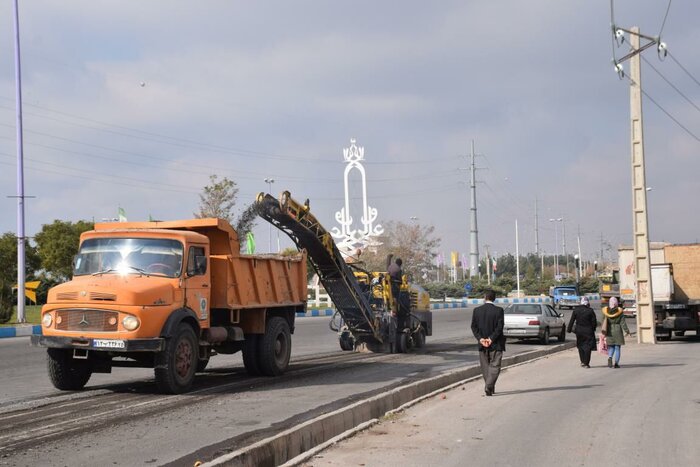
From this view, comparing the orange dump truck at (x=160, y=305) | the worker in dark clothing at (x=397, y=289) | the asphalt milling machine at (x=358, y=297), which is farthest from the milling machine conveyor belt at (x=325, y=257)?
the orange dump truck at (x=160, y=305)

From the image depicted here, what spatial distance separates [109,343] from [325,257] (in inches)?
307

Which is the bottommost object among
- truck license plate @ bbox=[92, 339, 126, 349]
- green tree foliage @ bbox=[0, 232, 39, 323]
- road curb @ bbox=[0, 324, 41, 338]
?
road curb @ bbox=[0, 324, 41, 338]

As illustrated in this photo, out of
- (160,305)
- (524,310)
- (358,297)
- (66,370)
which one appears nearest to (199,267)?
(160,305)

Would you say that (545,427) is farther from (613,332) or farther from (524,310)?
(524,310)

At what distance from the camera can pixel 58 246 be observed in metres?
59.3

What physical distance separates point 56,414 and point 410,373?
7.78 metres

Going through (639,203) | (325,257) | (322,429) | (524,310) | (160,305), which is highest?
(639,203)

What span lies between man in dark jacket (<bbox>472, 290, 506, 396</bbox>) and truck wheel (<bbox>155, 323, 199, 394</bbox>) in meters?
4.55

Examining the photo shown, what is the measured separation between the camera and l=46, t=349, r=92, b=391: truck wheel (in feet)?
40.3

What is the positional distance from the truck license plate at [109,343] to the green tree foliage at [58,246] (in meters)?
49.0

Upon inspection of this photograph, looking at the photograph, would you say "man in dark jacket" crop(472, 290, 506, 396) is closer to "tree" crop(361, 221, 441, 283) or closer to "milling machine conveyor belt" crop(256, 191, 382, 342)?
"milling machine conveyor belt" crop(256, 191, 382, 342)

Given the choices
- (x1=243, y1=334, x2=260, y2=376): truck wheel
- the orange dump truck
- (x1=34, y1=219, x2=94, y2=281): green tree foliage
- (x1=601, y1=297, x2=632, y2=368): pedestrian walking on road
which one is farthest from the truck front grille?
(x1=34, y1=219, x2=94, y2=281): green tree foliage

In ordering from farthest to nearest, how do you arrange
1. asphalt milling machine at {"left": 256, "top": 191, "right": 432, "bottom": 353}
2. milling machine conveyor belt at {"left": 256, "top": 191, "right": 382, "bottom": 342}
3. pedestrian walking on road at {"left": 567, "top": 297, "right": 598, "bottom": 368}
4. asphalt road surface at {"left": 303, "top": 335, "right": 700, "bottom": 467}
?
1. pedestrian walking on road at {"left": 567, "top": 297, "right": 598, "bottom": 368}
2. asphalt milling machine at {"left": 256, "top": 191, "right": 432, "bottom": 353}
3. milling machine conveyor belt at {"left": 256, "top": 191, "right": 382, "bottom": 342}
4. asphalt road surface at {"left": 303, "top": 335, "right": 700, "bottom": 467}

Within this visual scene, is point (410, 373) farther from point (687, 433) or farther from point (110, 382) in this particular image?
point (687, 433)
